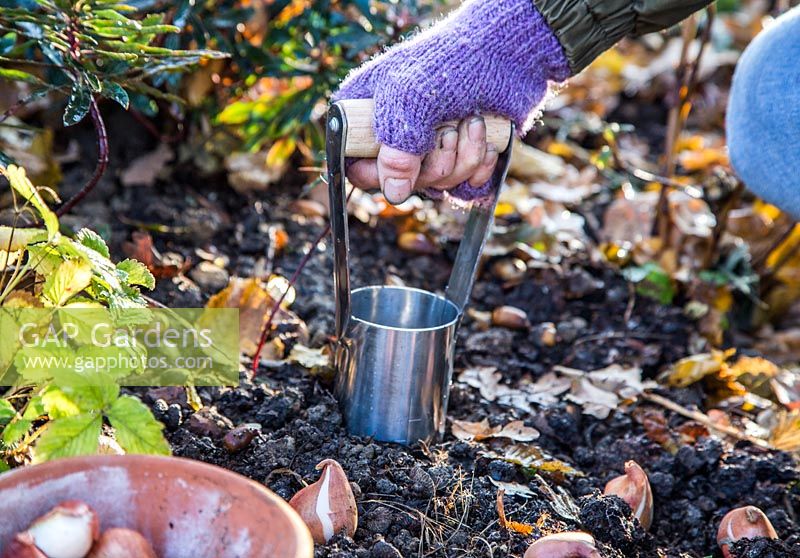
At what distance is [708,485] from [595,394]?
325 mm

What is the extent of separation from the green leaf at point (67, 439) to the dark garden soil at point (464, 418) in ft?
1.17

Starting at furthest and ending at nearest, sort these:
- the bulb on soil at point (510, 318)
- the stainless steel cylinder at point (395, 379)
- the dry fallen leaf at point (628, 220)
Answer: the dry fallen leaf at point (628, 220) < the bulb on soil at point (510, 318) < the stainless steel cylinder at point (395, 379)

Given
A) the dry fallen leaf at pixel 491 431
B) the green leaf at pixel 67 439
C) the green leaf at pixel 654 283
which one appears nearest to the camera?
the green leaf at pixel 67 439

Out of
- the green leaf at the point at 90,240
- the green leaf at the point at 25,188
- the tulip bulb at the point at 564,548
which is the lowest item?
the tulip bulb at the point at 564,548

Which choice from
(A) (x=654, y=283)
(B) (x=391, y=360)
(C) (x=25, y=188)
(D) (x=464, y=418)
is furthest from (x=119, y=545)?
(A) (x=654, y=283)

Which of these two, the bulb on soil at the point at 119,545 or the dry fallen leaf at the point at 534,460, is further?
the dry fallen leaf at the point at 534,460

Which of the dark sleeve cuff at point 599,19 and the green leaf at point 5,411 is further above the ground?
the dark sleeve cuff at point 599,19

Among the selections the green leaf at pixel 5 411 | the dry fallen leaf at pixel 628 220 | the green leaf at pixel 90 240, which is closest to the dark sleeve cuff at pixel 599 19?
→ the green leaf at pixel 90 240

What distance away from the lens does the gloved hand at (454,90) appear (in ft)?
4.79

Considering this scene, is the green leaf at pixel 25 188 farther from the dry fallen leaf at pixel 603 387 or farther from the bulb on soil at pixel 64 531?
the dry fallen leaf at pixel 603 387

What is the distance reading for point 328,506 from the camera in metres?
1.28

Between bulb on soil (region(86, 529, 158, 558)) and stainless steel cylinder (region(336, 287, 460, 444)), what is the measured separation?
2.16 ft

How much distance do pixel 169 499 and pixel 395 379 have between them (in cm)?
62

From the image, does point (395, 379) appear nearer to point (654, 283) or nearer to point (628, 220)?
point (654, 283)
